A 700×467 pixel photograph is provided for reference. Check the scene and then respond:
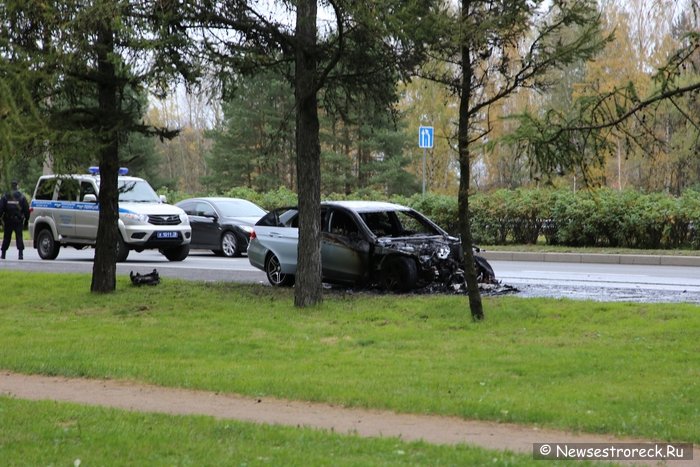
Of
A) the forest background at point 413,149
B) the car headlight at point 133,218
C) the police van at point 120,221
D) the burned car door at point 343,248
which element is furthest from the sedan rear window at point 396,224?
the forest background at point 413,149

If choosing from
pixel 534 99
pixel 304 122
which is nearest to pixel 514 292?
pixel 304 122

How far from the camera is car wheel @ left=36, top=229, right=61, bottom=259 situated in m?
23.0

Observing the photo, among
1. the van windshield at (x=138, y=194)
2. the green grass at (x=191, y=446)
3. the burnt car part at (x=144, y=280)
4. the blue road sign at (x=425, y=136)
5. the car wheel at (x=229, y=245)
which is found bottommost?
the green grass at (x=191, y=446)

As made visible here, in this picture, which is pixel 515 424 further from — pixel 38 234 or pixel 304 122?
pixel 38 234

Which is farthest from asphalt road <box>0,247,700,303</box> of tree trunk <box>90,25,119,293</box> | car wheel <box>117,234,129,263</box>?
tree trunk <box>90,25,119,293</box>

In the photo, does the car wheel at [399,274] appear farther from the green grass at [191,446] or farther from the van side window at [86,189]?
the van side window at [86,189]

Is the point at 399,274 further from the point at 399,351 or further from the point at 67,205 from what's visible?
the point at 67,205

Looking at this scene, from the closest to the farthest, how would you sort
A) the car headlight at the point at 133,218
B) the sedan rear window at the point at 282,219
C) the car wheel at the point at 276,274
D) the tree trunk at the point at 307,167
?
the tree trunk at the point at 307,167 < the car wheel at the point at 276,274 < the sedan rear window at the point at 282,219 < the car headlight at the point at 133,218

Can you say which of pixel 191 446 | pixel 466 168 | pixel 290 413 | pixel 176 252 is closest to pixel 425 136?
A: pixel 176 252

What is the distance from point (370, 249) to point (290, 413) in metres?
7.79

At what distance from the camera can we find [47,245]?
2309 centimetres

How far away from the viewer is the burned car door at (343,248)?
48.7ft

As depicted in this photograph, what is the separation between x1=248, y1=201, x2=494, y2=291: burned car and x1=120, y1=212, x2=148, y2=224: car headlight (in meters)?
5.81

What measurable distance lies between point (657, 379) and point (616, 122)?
122 inches
